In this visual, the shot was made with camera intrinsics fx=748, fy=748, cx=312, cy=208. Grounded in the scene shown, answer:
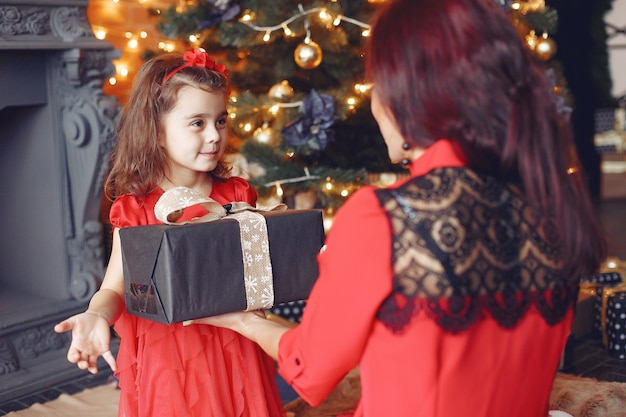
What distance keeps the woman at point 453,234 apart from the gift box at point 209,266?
342mm

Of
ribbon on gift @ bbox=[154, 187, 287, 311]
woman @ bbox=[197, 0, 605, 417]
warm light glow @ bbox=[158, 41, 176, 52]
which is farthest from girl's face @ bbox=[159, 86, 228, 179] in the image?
warm light glow @ bbox=[158, 41, 176, 52]

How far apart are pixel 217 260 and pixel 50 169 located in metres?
2.18

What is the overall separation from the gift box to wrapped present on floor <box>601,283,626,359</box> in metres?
2.32

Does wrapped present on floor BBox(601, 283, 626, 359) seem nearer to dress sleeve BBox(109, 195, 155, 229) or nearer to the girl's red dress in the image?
the girl's red dress

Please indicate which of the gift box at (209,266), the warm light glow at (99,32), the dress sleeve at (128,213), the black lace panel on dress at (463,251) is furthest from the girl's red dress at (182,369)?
the warm light glow at (99,32)

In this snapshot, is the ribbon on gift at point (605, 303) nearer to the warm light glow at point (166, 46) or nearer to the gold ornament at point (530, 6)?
the gold ornament at point (530, 6)

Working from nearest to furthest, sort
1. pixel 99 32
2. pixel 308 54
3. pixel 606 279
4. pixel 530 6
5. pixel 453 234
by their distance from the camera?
1. pixel 453 234
2. pixel 308 54
3. pixel 99 32
4. pixel 530 6
5. pixel 606 279

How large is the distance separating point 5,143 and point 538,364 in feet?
9.88

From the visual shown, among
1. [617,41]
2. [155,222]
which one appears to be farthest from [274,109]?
[617,41]

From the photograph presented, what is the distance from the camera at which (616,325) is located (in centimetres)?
342

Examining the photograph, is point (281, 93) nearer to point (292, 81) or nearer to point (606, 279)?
point (292, 81)

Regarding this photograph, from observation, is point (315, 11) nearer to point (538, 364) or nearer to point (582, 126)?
point (538, 364)

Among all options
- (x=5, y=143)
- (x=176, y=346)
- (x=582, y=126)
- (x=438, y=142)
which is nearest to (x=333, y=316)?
(x=438, y=142)

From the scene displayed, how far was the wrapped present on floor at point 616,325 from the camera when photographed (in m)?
3.41
